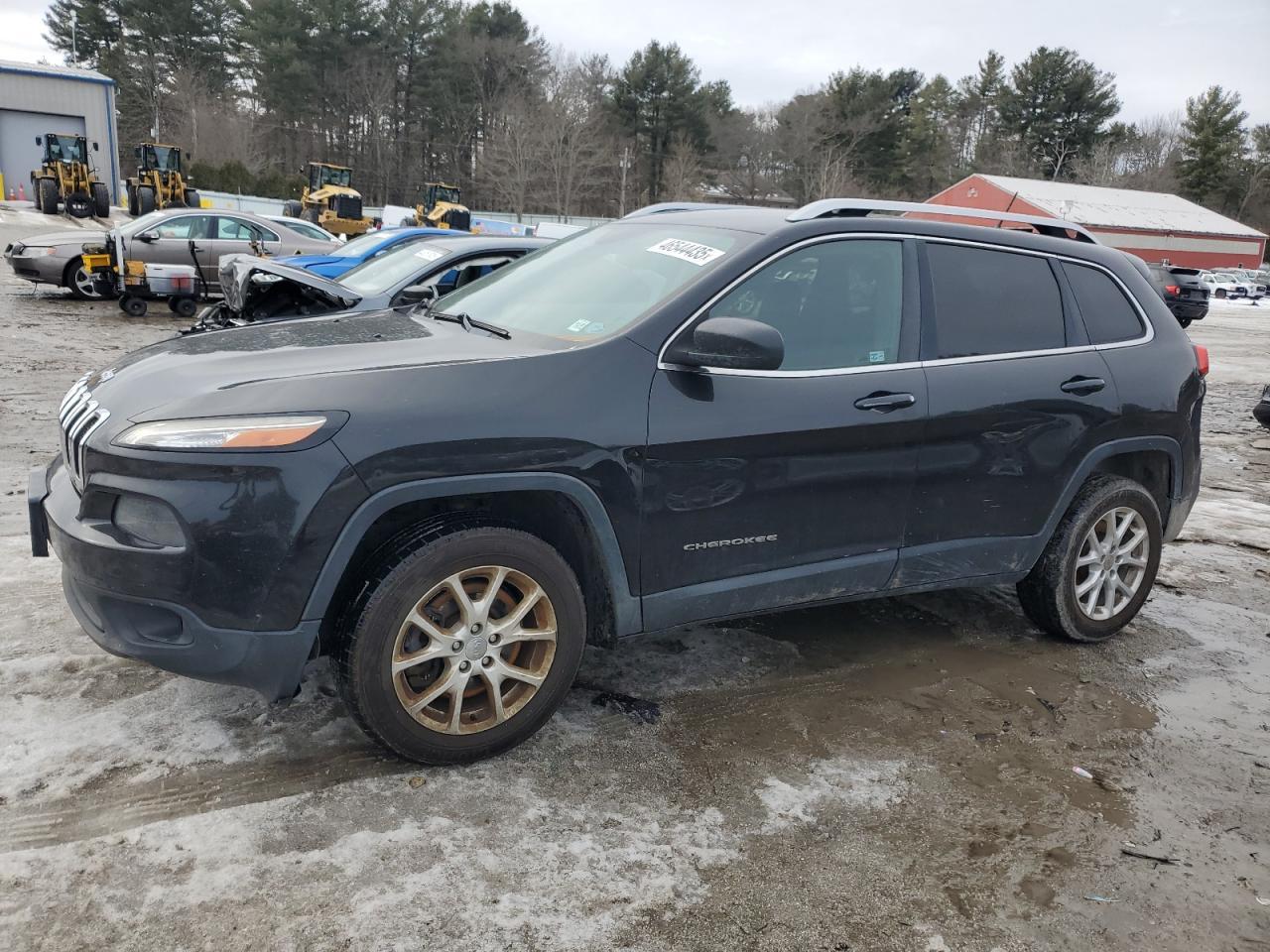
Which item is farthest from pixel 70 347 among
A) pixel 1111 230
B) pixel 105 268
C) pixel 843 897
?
pixel 1111 230

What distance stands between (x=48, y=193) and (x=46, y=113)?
49.1ft

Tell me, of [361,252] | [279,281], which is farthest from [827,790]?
[361,252]

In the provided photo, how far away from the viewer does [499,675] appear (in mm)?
2949

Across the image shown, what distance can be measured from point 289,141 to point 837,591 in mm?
63924

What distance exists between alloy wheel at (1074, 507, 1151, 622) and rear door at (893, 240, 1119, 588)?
16.2 inches

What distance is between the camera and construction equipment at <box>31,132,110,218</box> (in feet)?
95.1

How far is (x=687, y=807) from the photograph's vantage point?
290cm

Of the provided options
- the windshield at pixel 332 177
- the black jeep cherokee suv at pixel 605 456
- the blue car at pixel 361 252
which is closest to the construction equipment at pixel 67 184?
the windshield at pixel 332 177

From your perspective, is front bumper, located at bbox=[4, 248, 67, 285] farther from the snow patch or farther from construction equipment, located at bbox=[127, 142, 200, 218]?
construction equipment, located at bbox=[127, 142, 200, 218]

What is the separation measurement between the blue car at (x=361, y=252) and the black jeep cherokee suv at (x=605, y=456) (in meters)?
5.44

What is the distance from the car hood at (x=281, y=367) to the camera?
2693 mm

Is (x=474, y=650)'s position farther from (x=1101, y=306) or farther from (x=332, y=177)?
(x=332, y=177)

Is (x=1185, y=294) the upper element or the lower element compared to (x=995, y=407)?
upper

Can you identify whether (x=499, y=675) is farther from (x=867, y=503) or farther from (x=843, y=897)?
(x=867, y=503)
